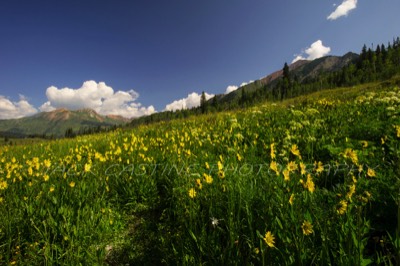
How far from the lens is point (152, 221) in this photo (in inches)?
138

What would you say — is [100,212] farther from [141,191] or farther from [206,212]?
[206,212]

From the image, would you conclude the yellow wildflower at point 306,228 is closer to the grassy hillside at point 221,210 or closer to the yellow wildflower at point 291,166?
the grassy hillside at point 221,210

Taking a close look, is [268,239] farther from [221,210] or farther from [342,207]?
[221,210]

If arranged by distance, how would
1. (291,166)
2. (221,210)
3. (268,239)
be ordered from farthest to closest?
(221,210)
(291,166)
(268,239)

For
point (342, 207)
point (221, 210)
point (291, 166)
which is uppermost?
point (291, 166)

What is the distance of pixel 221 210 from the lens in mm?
2475

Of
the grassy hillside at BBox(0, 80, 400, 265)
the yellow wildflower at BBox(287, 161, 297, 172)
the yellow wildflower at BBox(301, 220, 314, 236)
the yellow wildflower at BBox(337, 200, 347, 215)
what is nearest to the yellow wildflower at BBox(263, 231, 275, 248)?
the grassy hillside at BBox(0, 80, 400, 265)

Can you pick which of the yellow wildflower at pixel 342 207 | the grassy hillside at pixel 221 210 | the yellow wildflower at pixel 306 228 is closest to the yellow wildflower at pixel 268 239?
the grassy hillside at pixel 221 210

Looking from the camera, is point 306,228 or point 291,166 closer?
point 306,228

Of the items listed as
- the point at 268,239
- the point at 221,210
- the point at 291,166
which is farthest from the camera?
the point at 221,210

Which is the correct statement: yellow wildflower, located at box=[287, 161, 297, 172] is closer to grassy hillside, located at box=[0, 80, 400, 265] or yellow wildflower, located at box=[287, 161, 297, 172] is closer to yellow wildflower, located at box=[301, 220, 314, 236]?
grassy hillside, located at box=[0, 80, 400, 265]

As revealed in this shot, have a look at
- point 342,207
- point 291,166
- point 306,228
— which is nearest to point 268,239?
point 306,228

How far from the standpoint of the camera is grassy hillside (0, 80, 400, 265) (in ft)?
6.08

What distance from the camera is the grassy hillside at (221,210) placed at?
1.85 m
